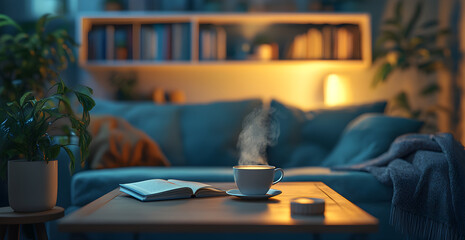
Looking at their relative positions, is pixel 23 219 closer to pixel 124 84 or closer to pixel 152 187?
pixel 152 187

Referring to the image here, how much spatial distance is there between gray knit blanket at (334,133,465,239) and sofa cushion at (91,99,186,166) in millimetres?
1158

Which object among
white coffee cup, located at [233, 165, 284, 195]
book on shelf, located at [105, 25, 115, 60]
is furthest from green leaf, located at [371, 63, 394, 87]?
white coffee cup, located at [233, 165, 284, 195]

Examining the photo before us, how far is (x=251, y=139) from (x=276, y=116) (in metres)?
0.20

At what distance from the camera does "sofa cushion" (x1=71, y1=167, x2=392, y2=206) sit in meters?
1.84

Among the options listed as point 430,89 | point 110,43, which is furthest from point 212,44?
point 430,89

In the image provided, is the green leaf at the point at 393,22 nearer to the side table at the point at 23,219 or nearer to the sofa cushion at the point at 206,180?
the sofa cushion at the point at 206,180

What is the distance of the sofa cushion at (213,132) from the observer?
8.04 feet

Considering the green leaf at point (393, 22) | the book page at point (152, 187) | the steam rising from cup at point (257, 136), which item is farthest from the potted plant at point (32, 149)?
the green leaf at point (393, 22)

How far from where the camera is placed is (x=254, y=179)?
117 centimetres

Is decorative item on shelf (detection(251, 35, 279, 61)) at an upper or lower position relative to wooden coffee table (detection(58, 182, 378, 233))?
upper

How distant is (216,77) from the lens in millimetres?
3461

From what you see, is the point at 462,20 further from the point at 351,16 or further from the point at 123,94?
the point at 123,94

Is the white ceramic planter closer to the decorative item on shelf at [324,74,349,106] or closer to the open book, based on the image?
the open book

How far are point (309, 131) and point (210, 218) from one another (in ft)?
5.31
